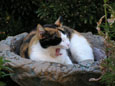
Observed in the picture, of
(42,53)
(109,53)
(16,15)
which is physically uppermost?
(16,15)

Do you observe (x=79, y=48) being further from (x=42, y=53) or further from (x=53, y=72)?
(x=53, y=72)

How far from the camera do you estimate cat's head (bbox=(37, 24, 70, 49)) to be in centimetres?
257

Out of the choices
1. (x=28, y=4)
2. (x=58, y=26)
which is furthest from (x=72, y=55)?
(x=28, y=4)

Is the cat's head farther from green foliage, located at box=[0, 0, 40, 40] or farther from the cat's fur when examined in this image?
green foliage, located at box=[0, 0, 40, 40]

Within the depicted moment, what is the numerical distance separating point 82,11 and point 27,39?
4.26 ft

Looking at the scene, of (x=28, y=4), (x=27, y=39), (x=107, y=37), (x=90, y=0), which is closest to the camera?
(x=107, y=37)

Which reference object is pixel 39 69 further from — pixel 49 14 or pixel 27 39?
pixel 49 14

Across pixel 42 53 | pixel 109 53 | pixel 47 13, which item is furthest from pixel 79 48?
pixel 47 13

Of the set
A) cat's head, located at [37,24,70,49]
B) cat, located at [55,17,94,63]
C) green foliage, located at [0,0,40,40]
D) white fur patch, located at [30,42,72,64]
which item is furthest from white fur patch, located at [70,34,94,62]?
green foliage, located at [0,0,40,40]

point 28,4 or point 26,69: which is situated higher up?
point 28,4

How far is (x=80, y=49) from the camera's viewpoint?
306 centimetres

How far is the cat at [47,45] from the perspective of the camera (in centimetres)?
258

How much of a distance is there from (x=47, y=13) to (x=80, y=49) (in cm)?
131

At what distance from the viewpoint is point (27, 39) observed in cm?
310
